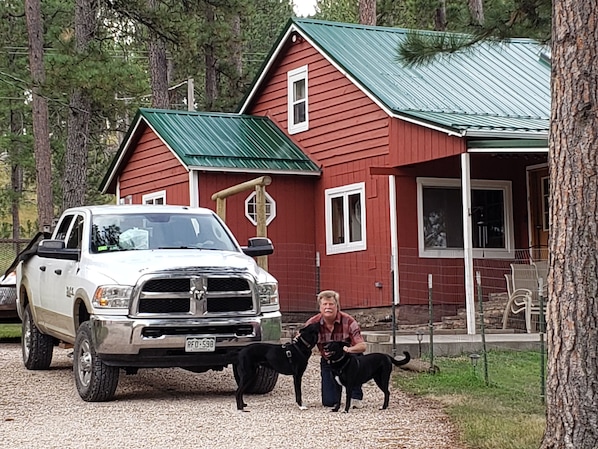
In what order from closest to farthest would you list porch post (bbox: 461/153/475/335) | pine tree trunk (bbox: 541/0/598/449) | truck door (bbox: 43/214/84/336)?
pine tree trunk (bbox: 541/0/598/449)
truck door (bbox: 43/214/84/336)
porch post (bbox: 461/153/475/335)

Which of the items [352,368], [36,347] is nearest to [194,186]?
[36,347]

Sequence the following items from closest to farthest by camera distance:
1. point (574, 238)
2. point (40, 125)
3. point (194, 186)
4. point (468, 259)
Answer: point (574, 238) < point (468, 259) < point (194, 186) < point (40, 125)

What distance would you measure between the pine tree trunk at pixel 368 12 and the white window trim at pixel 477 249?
11068 millimetres

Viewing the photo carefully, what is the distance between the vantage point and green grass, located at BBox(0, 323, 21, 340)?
62.8 ft

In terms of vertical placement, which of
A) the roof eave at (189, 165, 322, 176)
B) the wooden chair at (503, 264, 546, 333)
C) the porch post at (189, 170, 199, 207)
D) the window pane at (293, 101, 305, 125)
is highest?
the window pane at (293, 101, 305, 125)

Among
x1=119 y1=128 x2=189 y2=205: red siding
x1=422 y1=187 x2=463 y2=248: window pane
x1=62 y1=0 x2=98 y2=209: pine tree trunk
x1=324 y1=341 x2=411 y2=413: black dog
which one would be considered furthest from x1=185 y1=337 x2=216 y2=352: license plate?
x1=62 y1=0 x2=98 y2=209: pine tree trunk

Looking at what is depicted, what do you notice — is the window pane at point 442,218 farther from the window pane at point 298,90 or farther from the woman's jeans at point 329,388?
the woman's jeans at point 329,388

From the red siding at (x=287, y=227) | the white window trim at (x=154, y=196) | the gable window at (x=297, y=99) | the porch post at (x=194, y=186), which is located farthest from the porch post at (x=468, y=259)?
the white window trim at (x=154, y=196)

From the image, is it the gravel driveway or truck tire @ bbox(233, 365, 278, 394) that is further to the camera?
truck tire @ bbox(233, 365, 278, 394)

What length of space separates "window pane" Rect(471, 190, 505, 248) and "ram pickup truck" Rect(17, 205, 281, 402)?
8.83 metres

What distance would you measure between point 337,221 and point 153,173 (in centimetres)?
437

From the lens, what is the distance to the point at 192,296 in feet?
35.6

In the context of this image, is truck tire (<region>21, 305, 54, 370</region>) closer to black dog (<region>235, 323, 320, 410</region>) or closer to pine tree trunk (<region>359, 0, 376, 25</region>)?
black dog (<region>235, 323, 320, 410</region>)

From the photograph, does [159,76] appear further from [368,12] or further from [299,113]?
[299,113]
